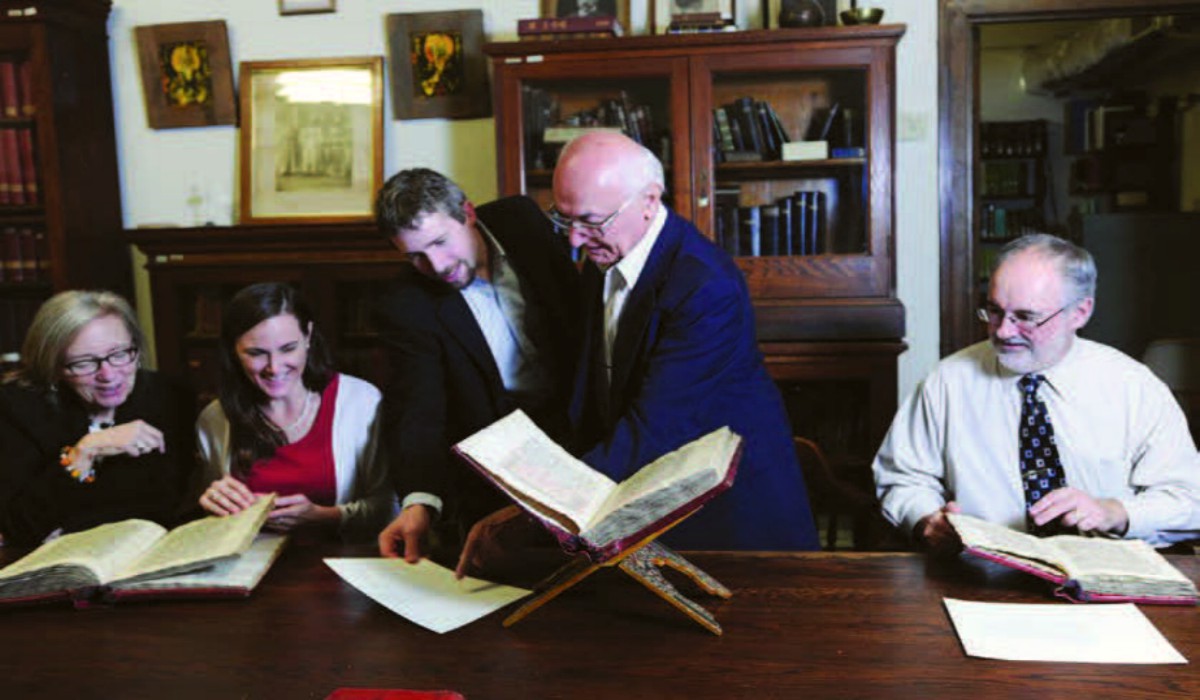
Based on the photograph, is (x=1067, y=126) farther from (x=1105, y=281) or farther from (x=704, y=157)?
(x=704, y=157)

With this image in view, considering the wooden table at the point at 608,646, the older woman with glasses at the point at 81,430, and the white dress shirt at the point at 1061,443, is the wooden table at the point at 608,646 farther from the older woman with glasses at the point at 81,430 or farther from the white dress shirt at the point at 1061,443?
the older woman with glasses at the point at 81,430

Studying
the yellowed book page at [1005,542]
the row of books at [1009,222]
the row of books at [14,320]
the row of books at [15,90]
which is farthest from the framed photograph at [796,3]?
the row of books at [1009,222]

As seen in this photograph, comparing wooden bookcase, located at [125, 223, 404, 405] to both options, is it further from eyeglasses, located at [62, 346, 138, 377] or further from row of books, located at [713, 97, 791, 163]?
eyeglasses, located at [62, 346, 138, 377]

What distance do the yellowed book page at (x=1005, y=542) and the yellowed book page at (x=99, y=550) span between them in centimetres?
131

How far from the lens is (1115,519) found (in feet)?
5.78

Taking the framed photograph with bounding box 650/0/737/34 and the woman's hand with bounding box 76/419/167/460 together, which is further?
the framed photograph with bounding box 650/0/737/34

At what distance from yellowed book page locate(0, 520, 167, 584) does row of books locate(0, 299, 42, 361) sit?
2588mm

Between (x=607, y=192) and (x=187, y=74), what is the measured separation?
288 cm

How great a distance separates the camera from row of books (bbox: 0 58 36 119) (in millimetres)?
3876

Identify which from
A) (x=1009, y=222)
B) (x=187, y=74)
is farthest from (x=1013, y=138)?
(x=187, y=74)

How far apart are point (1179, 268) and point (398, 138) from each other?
3.88 meters

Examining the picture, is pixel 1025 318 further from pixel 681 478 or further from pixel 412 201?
pixel 412 201

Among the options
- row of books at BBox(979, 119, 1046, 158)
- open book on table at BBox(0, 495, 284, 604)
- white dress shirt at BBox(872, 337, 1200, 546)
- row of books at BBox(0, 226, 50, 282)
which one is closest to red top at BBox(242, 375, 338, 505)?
open book on table at BBox(0, 495, 284, 604)

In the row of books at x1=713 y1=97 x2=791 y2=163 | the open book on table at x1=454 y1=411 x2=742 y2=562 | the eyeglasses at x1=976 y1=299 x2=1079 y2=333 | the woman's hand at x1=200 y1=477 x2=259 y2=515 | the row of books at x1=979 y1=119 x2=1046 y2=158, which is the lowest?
the woman's hand at x1=200 y1=477 x2=259 y2=515
